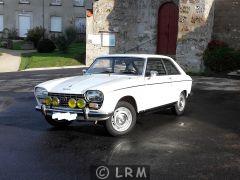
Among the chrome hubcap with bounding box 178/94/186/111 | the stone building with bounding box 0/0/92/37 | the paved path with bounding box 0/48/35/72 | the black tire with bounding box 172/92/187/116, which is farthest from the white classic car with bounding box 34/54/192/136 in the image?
the stone building with bounding box 0/0/92/37

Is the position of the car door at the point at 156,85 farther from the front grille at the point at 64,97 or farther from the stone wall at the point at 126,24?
the stone wall at the point at 126,24

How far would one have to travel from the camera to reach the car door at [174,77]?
30.9 feet

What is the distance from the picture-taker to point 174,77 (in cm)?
952

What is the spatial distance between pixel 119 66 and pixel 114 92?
132 cm

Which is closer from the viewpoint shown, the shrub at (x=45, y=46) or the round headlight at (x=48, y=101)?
the round headlight at (x=48, y=101)

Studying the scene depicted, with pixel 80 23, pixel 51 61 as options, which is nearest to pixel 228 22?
pixel 51 61

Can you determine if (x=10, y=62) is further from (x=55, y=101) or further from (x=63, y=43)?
(x=55, y=101)

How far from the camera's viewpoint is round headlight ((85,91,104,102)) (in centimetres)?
751

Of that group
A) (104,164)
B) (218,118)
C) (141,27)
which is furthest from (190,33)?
(104,164)

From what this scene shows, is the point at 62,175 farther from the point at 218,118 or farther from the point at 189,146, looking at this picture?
the point at 218,118

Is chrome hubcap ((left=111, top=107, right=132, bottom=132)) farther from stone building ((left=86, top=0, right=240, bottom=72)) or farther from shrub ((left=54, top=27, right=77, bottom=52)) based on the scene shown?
shrub ((left=54, top=27, right=77, bottom=52))

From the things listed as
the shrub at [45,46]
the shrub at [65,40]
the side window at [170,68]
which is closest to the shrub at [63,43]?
the shrub at [65,40]

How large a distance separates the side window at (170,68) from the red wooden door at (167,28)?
14.7m

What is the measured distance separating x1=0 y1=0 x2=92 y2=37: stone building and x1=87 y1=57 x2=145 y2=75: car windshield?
1390 inches
